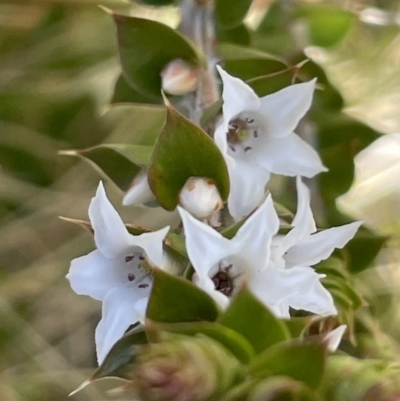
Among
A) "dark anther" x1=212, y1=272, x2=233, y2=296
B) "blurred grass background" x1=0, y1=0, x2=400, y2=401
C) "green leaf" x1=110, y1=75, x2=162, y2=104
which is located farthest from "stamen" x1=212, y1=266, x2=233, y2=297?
"blurred grass background" x1=0, y1=0, x2=400, y2=401

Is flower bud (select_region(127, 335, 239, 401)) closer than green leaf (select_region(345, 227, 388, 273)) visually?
Yes

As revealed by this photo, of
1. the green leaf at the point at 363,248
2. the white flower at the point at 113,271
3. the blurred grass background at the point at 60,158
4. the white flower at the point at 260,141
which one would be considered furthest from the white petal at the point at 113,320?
the blurred grass background at the point at 60,158

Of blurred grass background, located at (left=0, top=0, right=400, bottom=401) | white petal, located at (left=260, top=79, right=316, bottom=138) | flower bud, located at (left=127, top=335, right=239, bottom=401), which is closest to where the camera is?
flower bud, located at (left=127, top=335, right=239, bottom=401)

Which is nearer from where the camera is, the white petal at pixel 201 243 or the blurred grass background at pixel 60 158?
the white petal at pixel 201 243

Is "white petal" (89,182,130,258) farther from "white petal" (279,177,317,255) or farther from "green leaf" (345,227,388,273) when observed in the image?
Result: "green leaf" (345,227,388,273)

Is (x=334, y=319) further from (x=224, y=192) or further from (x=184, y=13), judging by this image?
(x=184, y=13)

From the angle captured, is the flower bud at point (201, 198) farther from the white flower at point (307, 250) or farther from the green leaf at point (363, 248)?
the green leaf at point (363, 248)

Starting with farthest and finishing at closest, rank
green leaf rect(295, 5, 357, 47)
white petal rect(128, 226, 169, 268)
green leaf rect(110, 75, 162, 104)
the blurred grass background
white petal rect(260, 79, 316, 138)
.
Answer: the blurred grass background → green leaf rect(295, 5, 357, 47) → green leaf rect(110, 75, 162, 104) → white petal rect(260, 79, 316, 138) → white petal rect(128, 226, 169, 268)

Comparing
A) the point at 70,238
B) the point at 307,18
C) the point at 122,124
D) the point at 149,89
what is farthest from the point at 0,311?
the point at 307,18

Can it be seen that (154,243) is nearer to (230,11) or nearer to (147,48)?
(147,48)
